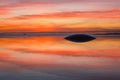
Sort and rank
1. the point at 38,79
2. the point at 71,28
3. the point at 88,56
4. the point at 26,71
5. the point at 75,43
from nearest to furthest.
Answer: the point at 38,79, the point at 26,71, the point at 88,56, the point at 75,43, the point at 71,28

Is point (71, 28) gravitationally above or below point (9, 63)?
above

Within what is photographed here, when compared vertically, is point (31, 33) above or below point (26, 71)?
above

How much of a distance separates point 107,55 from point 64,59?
82cm

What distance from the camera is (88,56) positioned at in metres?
6.92

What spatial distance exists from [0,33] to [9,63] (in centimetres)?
795

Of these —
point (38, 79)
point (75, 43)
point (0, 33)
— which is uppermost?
point (0, 33)

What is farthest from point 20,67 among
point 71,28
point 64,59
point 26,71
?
point 71,28

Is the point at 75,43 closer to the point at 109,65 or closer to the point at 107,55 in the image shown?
the point at 107,55

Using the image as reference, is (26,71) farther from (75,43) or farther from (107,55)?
(75,43)

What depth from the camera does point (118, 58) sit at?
21.6 feet

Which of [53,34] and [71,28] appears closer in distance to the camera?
[71,28]

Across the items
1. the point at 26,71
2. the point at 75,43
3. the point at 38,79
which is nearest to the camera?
the point at 38,79

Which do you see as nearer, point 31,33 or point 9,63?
point 9,63

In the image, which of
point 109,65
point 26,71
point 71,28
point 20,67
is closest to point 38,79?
point 26,71
